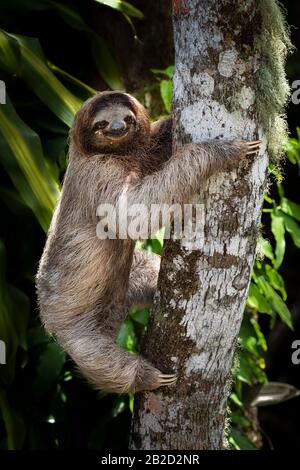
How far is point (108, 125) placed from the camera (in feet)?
13.9

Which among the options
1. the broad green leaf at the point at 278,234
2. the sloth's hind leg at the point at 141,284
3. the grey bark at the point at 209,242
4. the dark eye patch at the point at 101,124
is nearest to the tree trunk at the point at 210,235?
the grey bark at the point at 209,242

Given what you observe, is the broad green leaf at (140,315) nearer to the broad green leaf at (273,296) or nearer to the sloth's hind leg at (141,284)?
the sloth's hind leg at (141,284)

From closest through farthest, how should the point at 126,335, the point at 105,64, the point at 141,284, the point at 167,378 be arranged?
1. the point at 167,378
2. the point at 141,284
3. the point at 126,335
4. the point at 105,64

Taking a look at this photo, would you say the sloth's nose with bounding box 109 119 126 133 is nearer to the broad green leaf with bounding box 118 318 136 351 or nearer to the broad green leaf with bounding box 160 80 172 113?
the broad green leaf with bounding box 160 80 172 113

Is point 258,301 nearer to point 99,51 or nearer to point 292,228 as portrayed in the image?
point 292,228

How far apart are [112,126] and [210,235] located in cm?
106

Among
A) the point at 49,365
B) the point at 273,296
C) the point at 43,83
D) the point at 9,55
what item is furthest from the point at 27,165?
the point at 273,296

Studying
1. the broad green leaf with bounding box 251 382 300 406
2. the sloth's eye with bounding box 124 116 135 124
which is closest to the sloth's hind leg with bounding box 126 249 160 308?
the sloth's eye with bounding box 124 116 135 124

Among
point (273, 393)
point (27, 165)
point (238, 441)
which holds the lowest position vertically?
point (238, 441)

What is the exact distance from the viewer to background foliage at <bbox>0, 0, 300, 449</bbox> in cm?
508

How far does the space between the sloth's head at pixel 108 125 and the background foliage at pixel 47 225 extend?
0.73m

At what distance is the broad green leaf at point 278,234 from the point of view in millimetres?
5453
